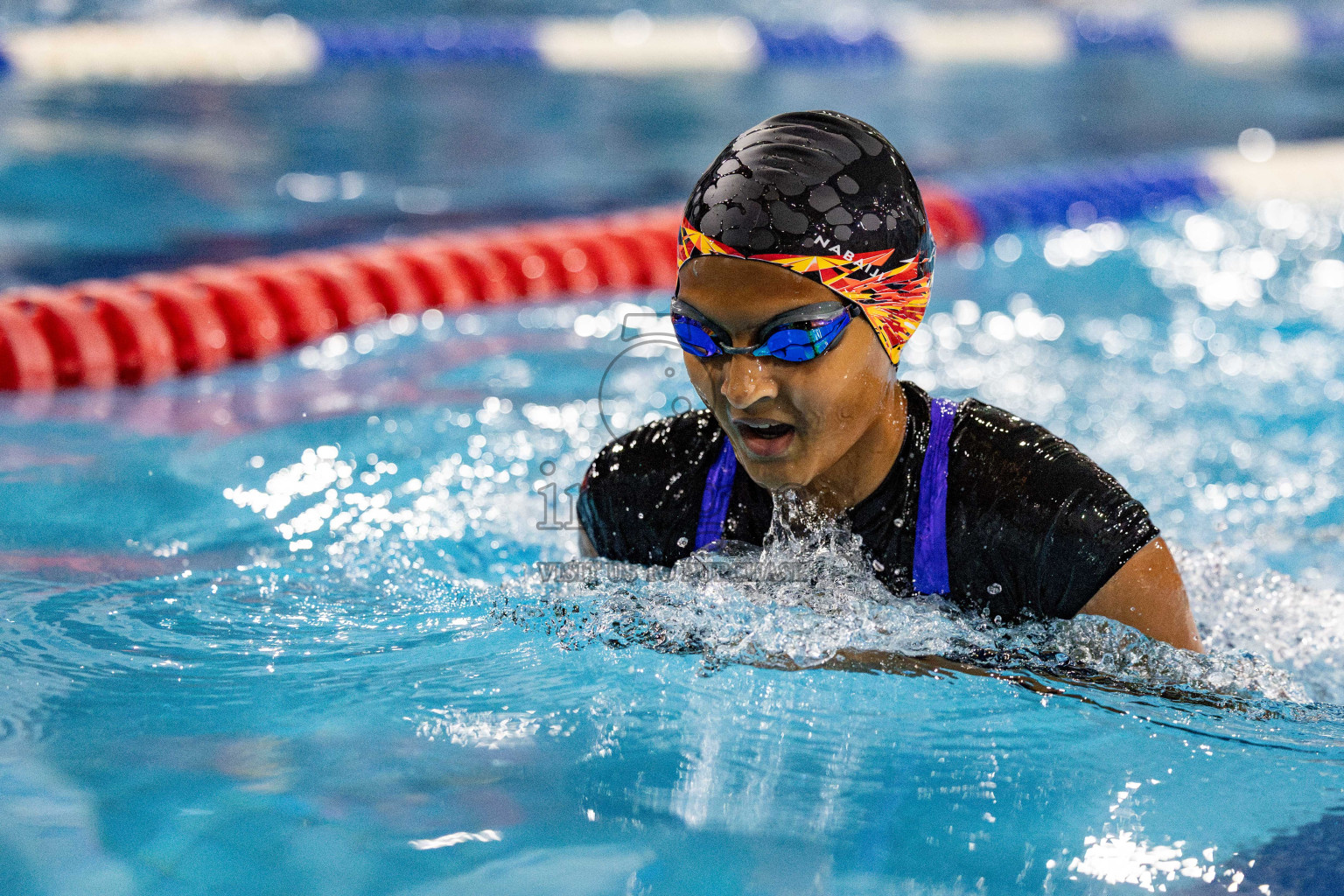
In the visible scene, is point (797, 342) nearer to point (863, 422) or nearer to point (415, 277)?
point (863, 422)

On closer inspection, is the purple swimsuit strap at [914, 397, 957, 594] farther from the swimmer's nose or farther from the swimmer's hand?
the swimmer's hand

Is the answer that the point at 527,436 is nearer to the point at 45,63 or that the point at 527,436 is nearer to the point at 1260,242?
the point at 1260,242

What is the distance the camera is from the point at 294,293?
15.0 ft

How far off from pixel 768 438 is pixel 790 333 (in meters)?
0.15

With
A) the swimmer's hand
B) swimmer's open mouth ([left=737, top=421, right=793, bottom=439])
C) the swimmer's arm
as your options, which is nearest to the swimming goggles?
swimmer's open mouth ([left=737, top=421, right=793, bottom=439])

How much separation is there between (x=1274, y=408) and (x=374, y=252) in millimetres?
3062

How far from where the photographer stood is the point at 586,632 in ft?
7.35

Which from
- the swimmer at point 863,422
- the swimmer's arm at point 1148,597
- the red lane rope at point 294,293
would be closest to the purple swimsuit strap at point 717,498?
the swimmer at point 863,422

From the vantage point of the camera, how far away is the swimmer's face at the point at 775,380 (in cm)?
179

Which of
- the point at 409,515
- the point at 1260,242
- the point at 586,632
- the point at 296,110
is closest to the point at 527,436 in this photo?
the point at 409,515

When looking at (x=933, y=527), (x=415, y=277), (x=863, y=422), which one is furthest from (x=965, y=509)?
(x=415, y=277)

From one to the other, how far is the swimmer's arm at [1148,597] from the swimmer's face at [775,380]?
0.40 m

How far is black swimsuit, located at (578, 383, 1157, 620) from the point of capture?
189cm

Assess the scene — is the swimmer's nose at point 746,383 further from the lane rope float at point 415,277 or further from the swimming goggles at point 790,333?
the lane rope float at point 415,277
